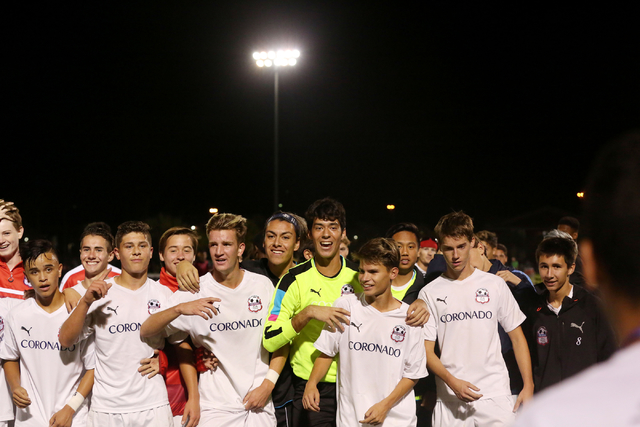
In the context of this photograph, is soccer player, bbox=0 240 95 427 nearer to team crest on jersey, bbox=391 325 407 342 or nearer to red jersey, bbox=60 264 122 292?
red jersey, bbox=60 264 122 292

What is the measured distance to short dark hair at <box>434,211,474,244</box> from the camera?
4.15 metres

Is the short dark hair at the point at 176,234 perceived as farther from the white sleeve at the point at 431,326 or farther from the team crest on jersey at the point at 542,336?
the team crest on jersey at the point at 542,336

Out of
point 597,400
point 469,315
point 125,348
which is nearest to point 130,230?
point 125,348

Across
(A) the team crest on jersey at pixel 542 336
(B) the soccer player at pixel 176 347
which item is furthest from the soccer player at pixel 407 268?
(B) the soccer player at pixel 176 347

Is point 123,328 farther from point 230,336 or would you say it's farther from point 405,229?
point 405,229

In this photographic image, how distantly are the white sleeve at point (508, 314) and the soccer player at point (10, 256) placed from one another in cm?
426

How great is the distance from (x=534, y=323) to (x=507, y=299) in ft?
1.81

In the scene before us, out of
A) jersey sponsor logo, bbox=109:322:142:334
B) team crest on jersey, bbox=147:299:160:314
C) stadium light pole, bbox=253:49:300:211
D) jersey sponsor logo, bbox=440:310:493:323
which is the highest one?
stadium light pole, bbox=253:49:300:211

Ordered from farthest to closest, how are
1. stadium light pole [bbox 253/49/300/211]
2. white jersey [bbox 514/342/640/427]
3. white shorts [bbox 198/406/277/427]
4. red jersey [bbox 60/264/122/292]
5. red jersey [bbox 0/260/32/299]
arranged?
1. stadium light pole [bbox 253/49/300/211]
2. red jersey [bbox 60/264/122/292]
3. red jersey [bbox 0/260/32/299]
4. white shorts [bbox 198/406/277/427]
5. white jersey [bbox 514/342/640/427]

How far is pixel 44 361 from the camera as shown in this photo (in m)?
4.00

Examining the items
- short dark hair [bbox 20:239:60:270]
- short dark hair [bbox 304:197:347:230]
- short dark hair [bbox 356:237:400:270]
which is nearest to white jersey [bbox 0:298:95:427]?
short dark hair [bbox 20:239:60:270]

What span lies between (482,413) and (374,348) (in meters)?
1.08

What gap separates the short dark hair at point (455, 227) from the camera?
4.15 metres

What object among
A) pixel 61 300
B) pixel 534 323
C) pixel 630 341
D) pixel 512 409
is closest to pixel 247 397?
pixel 61 300
